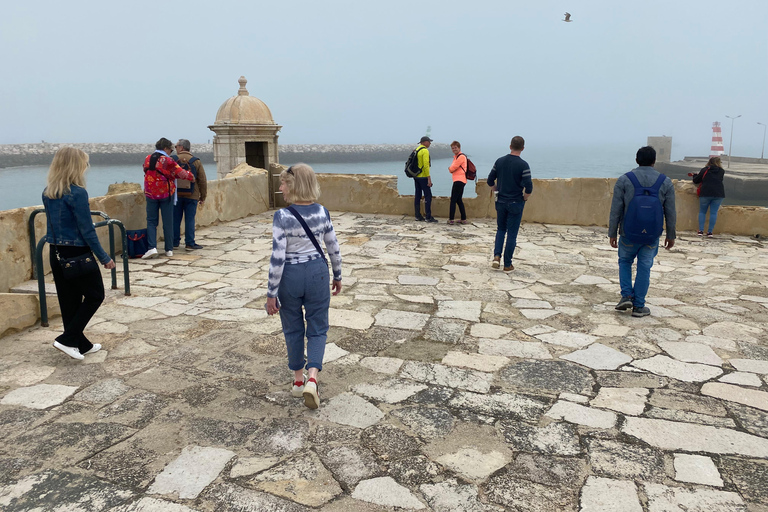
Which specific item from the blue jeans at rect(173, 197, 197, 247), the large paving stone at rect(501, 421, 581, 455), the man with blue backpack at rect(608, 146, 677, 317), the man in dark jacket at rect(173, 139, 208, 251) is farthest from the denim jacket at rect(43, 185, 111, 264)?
the man with blue backpack at rect(608, 146, 677, 317)

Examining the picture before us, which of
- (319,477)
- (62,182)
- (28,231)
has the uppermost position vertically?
(62,182)

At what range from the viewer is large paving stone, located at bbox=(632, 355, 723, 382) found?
3818 mm

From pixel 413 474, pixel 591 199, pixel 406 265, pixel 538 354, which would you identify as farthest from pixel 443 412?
pixel 591 199

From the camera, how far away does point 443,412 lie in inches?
130

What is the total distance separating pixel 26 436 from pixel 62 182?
1687 millimetres

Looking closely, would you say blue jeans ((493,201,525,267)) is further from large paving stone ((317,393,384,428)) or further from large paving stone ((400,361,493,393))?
large paving stone ((317,393,384,428))


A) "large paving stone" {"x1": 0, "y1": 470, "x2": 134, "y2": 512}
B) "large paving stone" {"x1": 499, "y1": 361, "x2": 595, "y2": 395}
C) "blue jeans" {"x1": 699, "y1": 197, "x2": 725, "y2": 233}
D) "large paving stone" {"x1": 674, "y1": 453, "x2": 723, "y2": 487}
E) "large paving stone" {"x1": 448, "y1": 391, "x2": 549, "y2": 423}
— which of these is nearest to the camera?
"large paving stone" {"x1": 0, "y1": 470, "x2": 134, "y2": 512}

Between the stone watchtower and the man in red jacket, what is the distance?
35.0ft

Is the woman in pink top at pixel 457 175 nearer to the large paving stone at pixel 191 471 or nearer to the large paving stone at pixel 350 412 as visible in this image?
the large paving stone at pixel 350 412

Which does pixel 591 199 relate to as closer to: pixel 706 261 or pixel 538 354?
pixel 706 261

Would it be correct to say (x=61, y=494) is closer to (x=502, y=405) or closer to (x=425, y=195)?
(x=502, y=405)

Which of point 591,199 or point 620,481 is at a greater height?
point 591,199

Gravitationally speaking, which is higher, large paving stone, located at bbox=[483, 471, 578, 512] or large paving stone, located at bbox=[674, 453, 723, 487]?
large paving stone, located at bbox=[674, 453, 723, 487]

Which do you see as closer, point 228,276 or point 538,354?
point 538,354
